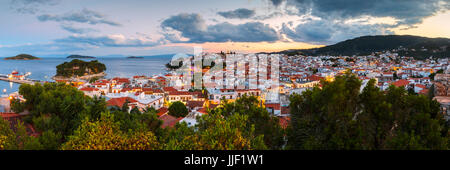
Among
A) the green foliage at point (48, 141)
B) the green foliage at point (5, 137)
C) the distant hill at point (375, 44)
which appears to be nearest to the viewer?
the green foliage at point (5, 137)

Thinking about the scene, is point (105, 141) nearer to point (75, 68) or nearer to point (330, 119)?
point (330, 119)

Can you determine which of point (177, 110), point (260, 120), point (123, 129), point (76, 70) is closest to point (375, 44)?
point (76, 70)

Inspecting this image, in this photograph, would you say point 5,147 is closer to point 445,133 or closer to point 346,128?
point 346,128

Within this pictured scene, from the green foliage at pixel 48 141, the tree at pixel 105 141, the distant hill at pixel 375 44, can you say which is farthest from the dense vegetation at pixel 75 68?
the distant hill at pixel 375 44

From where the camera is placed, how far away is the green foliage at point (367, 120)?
5.55m

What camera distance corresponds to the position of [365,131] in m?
5.79

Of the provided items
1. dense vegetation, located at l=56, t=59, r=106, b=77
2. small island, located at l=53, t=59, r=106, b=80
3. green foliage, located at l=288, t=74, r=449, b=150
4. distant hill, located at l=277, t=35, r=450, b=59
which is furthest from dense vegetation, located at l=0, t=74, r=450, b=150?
distant hill, located at l=277, t=35, r=450, b=59

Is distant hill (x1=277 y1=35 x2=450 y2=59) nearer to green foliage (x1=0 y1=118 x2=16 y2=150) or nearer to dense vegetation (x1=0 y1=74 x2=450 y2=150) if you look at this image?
dense vegetation (x1=0 y1=74 x2=450 y2=150)

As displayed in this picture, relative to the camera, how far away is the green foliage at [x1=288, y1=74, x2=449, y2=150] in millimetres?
5547

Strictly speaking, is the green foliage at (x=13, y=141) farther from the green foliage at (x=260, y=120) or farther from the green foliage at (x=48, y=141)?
the green foliage at (x=260, y=120)

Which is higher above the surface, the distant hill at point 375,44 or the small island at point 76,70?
the distant hill at point 375,44

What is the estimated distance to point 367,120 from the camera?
19.3ft

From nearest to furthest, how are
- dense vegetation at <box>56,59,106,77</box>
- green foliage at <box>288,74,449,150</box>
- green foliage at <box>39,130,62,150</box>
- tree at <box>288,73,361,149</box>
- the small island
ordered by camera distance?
green foliage at <box>288,74,449,150</box> < tree at <box>288,73,361,149</box> < green foliage at <box>39,130,62,150</box> < the small island < dense vegetation at <box>56,59,106,77</box>
